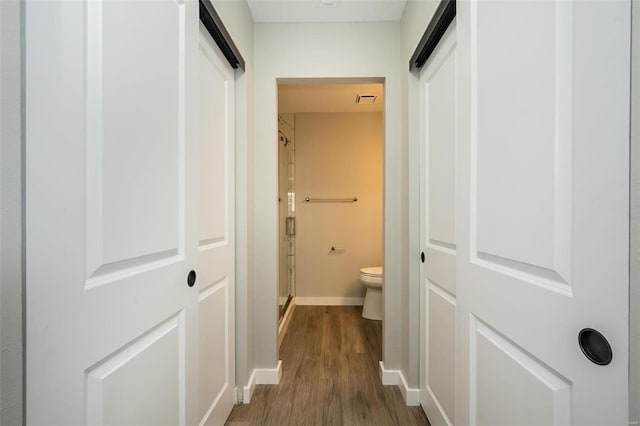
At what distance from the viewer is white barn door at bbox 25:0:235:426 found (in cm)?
54

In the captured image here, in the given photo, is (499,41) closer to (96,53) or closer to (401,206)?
(96,53)

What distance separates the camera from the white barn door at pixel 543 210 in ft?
1.74

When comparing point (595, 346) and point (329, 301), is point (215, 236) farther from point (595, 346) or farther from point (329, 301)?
point (329, 301)

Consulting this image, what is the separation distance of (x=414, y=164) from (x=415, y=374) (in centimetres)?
123

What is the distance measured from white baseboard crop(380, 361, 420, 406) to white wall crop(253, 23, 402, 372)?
52 millimetres

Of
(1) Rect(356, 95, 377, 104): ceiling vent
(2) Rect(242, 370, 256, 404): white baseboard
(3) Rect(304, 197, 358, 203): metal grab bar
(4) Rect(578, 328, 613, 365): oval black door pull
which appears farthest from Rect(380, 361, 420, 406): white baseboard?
(1) Rect(356, 95, 377, 104): ceiling vent

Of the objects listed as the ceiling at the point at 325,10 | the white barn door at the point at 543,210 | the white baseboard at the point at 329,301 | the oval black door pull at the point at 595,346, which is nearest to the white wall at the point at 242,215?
the ceiling at the point at 325,10

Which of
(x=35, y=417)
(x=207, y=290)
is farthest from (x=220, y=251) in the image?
(x=35, y=417)

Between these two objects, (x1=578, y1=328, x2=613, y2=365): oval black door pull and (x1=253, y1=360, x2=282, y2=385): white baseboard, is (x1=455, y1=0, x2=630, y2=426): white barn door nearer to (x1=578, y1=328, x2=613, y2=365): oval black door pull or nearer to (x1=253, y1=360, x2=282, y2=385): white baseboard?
A: (x1=578, y1=328, x2=613, y2=365): oval black door pull

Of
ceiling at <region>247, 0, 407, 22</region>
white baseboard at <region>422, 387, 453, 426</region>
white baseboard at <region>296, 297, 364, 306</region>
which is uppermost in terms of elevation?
ceiling at <region>247, 0, 407, 22</region>

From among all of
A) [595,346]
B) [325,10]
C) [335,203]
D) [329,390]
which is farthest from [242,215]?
[335,203]

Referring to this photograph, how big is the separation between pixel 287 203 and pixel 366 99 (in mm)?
1448

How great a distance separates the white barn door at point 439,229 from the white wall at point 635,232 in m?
0.78

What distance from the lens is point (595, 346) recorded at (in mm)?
562
